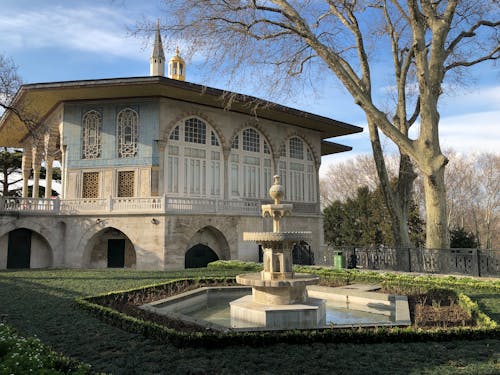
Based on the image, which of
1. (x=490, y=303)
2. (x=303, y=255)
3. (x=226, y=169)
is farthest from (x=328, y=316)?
(x=226, y=169)

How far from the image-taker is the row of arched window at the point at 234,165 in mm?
19047

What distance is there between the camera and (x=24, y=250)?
57.7 ft

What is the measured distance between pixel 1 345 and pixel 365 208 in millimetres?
25355

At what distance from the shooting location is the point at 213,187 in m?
20.1

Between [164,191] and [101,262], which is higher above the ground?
[164,191]

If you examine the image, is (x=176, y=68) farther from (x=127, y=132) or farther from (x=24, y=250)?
(x=24, y=250)

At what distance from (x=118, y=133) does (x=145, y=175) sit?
2424mm

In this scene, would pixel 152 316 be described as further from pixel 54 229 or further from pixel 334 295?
pixel 54 229

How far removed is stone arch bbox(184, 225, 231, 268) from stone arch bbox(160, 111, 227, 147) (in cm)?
458

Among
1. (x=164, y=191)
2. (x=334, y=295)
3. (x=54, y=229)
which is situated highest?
(x=164, y=191)

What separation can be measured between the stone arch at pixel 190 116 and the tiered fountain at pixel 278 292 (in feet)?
36.8

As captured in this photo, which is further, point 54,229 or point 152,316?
point 54,229

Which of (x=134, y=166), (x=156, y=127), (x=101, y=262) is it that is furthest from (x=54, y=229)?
(x=156, y=127)

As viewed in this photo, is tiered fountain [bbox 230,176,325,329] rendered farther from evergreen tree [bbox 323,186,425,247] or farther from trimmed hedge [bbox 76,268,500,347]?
evergreen tree [bbox 323,186,425,247]
